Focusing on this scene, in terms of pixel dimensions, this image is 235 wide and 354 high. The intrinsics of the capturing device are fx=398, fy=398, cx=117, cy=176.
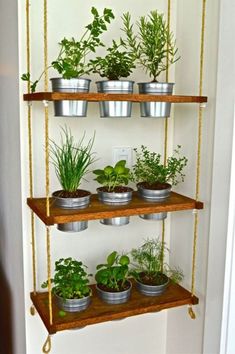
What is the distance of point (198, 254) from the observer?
1360 mm

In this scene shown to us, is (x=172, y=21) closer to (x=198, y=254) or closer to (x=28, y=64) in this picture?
(x=28, y=64)

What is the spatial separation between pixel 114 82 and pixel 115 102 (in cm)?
6

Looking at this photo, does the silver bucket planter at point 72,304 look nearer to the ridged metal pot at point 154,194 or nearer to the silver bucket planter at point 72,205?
the silver bucket planter at point 72,205

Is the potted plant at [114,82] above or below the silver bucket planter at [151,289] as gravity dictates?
above

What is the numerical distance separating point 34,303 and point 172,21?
1059mm

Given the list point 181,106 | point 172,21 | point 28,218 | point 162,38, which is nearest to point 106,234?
point 28,218

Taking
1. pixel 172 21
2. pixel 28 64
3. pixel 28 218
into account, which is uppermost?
pixel 172 21

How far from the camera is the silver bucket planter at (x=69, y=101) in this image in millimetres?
1080

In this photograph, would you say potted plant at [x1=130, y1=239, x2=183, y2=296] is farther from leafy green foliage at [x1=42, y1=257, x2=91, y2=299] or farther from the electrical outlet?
the electrical outlet
